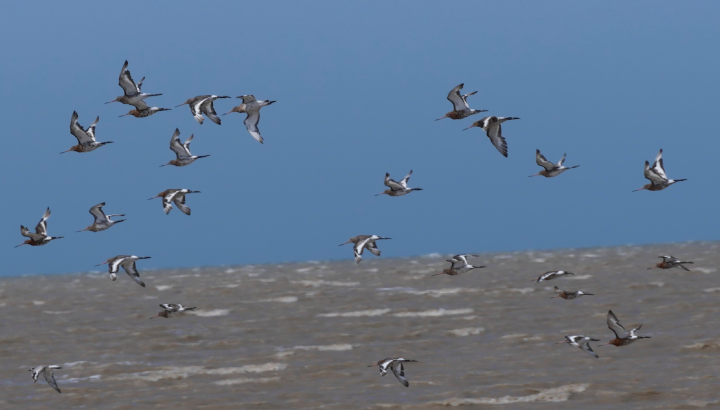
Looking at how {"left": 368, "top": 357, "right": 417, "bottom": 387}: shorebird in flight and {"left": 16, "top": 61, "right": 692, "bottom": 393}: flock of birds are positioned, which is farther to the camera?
{"left": 16, "top": 61, "right": 692, "bottom": 393}: flock of birds

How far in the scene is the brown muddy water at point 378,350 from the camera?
21719 mm

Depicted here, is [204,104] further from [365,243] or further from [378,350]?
[378,350]

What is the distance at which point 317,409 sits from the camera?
20781 millimetres

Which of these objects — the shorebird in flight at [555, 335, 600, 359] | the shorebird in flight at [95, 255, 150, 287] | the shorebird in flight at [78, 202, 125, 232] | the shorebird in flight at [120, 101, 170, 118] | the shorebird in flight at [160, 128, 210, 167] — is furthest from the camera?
the shorebird in flight at [160, 128, 210, 167]

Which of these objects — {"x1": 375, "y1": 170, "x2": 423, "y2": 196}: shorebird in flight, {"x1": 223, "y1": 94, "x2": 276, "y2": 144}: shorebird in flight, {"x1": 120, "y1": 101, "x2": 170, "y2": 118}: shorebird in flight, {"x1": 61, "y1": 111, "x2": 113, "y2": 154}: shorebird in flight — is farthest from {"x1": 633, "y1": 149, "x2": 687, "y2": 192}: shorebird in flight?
{"x1": 61, "y1": 111, "x2": 113, "y2": 154}: shorebird in flight

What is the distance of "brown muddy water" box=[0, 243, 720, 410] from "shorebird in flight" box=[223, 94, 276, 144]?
5659mm

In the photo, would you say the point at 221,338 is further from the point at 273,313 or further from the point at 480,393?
the point at 480,393

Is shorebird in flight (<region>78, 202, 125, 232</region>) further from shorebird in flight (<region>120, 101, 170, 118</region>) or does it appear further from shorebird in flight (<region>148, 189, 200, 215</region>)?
shorebird in flight (<region>120, 101, 170, 118</region>)

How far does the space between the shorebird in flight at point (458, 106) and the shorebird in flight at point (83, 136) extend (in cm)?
757

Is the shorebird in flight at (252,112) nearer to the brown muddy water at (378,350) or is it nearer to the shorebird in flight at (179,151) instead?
the shorebird in flight at (179,151)

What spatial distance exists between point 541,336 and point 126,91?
13.1 m

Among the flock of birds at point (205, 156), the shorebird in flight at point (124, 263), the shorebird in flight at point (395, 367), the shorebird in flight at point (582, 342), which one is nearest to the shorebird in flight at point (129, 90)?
the flock of birds at point (205, 156)

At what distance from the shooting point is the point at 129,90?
Answer: 2292cm

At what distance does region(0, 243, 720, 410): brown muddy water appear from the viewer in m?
21.7
